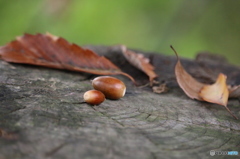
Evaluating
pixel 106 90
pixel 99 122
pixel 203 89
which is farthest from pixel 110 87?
pixel 203 89

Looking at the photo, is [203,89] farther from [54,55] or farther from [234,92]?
[54,55]

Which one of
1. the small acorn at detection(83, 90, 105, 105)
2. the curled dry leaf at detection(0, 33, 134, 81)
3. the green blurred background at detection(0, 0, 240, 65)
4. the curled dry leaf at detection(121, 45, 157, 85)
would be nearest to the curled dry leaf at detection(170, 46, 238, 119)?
the curled dry leaf at detection(121, 45, 157, 85)

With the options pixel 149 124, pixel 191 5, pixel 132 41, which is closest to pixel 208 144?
pixel 149 124

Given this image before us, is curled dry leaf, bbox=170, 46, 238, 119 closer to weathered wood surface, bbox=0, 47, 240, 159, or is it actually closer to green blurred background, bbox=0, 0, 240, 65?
weathered wood surface, bbox=0, 47, 240, 159

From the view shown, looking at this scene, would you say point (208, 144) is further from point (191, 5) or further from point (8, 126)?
point (191, 5)

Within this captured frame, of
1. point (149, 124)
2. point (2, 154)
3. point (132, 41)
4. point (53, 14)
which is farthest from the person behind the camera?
point (132, 41)

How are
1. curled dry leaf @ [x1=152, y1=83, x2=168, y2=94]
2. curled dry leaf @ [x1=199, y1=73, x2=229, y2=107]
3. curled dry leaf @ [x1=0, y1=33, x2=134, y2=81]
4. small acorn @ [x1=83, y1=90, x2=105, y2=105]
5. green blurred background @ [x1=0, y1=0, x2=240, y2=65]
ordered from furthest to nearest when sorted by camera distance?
1. green blurred background @ [x1=0, y1=0, x2=240, y2=65]
2. curled dry leaf @ [x1=0, y1=33, x2=134, y2=81]
3. curled dry leaf @ [x1=152, y1=83, x2=168, y2=94]
4. curled dry leaf @ [x1=199, y1=73, x2=229, y2=107]
5. small acorn @ [x1=83, y1=90, x2=105, y2=105]
